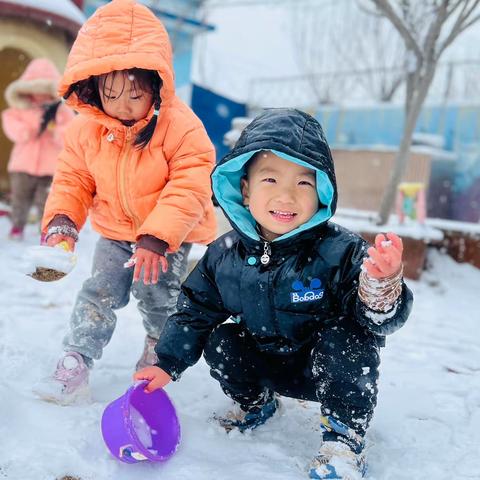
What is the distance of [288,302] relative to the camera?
1.46 meters

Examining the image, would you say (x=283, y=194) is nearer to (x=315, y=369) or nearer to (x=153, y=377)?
(x=315, y=369)

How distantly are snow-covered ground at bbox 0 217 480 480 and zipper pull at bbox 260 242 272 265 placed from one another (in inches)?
20.1

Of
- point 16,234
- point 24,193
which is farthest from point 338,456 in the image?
point 24,193

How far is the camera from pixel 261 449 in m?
1.48

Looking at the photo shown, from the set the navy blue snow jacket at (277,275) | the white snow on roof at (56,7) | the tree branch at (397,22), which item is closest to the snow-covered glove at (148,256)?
the navy blue snow jacket at (277,275)

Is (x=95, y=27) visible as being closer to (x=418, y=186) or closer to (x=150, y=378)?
(x=150, y=378)

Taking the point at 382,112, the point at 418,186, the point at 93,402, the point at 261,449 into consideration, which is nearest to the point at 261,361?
the point at 261,449

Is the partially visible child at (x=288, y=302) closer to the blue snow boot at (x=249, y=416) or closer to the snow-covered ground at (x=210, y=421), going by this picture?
the blue snow boot at (x=249, y=416)

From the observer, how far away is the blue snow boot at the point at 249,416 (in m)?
1.60

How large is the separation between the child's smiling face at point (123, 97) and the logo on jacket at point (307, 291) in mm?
800

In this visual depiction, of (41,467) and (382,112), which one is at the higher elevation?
(382,112)

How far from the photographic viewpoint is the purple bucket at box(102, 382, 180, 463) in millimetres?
1307

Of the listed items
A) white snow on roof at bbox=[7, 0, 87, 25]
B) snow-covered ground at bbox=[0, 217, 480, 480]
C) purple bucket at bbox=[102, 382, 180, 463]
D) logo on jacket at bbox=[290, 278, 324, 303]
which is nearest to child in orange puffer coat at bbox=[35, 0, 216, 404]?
snow-covered ground at bbox=[0, 217, 480, 480]

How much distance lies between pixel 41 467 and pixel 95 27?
1.32 meters
